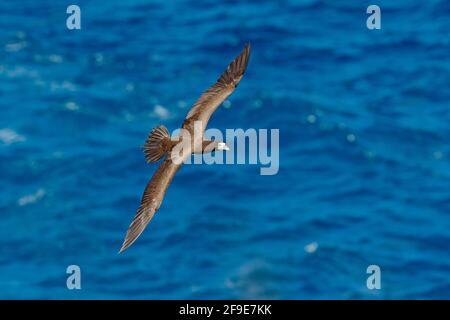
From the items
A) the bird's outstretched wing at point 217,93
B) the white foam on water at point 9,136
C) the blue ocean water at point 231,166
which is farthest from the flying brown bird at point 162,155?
the white foam on water at point 9,136

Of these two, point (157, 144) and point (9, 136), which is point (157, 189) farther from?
point (9, 136)

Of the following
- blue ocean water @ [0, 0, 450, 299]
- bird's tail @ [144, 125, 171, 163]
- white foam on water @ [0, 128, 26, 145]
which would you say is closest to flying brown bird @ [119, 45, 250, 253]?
bird's tail @ [144, 125, 171, 163]

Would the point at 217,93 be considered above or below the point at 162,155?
above

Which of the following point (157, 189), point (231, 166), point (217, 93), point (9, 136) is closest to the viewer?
point (157, 189)

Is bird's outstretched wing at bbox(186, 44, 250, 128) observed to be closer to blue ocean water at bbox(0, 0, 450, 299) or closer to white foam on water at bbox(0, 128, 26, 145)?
blue ocean water at bbox(0, 0, 450, 299)

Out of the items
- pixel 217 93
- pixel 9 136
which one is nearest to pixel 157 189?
pixel 217 93

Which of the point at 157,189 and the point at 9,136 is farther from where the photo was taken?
the point at 9,136
